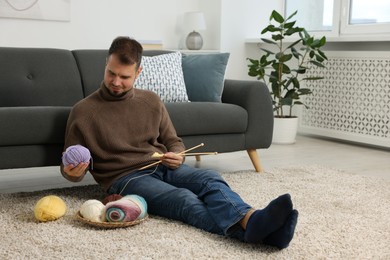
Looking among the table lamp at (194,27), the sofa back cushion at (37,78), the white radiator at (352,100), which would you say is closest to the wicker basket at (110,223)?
the sofa back cushion at (37,78)

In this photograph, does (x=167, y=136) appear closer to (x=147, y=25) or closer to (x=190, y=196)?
(x=190, y=196)

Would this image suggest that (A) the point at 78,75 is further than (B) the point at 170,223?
Yes

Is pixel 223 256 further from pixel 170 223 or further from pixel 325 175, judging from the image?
pixel 325 175

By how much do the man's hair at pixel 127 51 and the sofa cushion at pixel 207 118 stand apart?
612 mm

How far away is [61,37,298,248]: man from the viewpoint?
207 centimetres

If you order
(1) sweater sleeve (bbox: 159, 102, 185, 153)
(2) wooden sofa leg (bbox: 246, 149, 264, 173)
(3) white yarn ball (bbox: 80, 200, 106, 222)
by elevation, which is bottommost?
(2) wooden sofa leg (bbox: 246, 149, 264, 173)

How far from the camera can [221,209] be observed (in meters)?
1.88

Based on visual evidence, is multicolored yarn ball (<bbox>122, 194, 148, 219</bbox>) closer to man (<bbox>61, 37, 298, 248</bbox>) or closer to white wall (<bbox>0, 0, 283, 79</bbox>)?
man (<bbox>61, 37, 298, 248</bbox>)

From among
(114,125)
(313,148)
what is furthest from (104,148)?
(313,148)

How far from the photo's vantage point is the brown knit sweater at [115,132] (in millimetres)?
2258

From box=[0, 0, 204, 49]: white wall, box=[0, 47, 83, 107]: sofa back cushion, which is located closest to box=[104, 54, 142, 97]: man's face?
box=[0, 47, 83, 107]: sofa back cushion

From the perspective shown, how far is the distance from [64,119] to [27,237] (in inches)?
29.5

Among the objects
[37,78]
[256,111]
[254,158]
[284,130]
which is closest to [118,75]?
[37,78]

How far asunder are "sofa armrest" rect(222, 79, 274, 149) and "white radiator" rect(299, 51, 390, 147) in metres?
1.42
